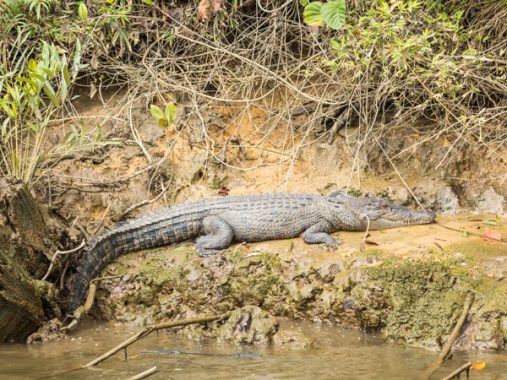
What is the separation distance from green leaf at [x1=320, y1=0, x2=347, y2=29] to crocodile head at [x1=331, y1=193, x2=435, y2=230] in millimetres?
1485

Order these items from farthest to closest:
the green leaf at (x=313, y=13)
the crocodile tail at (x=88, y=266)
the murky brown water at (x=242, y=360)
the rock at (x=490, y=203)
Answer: the rock at (x=490, y=203)
the green leaf at (x=313, y=13)
the crocodile tail at (x=88, y=266)
the murky brown water at (x=242, y=360)

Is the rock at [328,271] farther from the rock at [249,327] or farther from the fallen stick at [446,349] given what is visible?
the fallen stick at [446,349]

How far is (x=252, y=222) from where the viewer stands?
7344 mm

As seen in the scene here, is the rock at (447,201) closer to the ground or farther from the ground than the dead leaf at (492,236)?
farther from the ground

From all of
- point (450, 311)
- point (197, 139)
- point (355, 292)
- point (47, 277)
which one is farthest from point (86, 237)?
point (450, 311)

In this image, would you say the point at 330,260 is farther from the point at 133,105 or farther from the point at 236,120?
the point at 133,105

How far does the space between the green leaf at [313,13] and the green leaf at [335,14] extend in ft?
0.45

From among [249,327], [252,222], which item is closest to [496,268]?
[249,327]

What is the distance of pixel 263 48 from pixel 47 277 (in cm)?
325

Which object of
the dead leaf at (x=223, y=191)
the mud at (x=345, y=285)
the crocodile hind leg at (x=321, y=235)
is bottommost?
the mud at (x=345, y=285)

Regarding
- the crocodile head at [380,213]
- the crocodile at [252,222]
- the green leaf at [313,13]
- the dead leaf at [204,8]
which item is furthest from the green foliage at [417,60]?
the dead leaf at [204,8]

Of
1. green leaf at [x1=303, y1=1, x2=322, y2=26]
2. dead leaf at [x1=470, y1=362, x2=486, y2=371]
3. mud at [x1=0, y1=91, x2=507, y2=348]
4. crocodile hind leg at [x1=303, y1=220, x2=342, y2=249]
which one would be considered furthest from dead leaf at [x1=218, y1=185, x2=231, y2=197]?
dead leaf at [x1=470, y1=362, x2=486, y2=371]

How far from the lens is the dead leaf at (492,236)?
262 inches

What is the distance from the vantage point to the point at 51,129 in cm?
875
